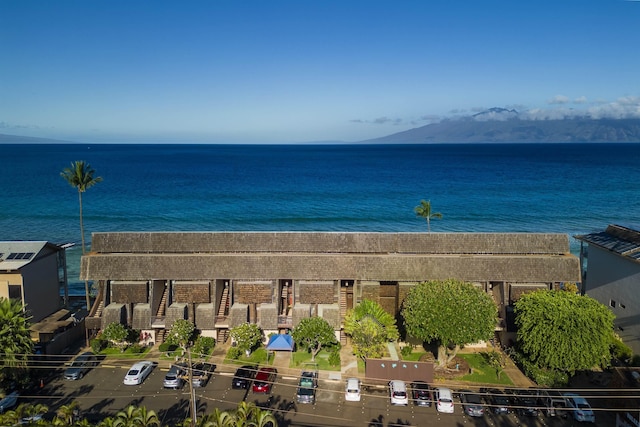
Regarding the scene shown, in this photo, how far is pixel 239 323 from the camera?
3531 centimetres

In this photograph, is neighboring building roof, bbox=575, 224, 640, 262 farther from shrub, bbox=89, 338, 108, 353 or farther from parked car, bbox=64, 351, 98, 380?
shrub, bbox=89, 338, 108, 353

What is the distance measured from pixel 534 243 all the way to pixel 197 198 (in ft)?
280

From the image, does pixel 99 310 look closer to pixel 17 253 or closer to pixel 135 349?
pixel 135 349

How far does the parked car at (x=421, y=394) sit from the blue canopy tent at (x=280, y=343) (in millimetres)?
9630

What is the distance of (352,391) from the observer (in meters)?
29.1

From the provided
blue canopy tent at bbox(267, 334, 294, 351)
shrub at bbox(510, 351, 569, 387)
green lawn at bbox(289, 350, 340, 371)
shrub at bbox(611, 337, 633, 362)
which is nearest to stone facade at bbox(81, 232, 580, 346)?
blue canopy tent at bbox(267, 334, 294, 351)

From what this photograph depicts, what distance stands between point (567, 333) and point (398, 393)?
1222 cm

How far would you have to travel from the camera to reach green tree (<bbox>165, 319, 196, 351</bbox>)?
34062mm

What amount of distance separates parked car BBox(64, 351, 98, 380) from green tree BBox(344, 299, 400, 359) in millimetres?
19425

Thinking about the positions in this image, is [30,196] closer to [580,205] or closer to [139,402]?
[139,402]

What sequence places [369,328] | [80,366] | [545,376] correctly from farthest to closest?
[369,328] < [80,366] < [545,376]

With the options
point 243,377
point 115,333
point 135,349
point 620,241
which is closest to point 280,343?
point 243,377

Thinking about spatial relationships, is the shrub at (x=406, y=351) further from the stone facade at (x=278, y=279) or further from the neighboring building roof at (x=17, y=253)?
the neighboring building roof at (x=17, y=253)

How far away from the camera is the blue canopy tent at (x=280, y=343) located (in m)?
33.7
